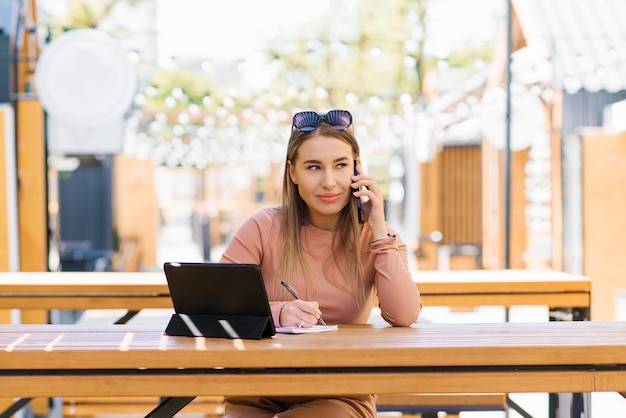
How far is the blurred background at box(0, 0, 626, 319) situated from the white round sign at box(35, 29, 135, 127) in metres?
0.01

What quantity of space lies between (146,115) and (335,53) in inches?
213

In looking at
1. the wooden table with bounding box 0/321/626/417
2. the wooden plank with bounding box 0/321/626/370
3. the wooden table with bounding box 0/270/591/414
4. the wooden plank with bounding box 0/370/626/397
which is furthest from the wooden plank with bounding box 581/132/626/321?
the wooden plank with bounding box 0/370/626/397

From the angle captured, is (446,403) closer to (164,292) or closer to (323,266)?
(323,266)

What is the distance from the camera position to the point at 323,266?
2809mm

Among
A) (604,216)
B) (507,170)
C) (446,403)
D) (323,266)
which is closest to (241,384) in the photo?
(323,266)

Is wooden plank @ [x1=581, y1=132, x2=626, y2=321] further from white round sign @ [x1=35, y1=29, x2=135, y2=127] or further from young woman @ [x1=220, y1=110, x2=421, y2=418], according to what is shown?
young woman @ [x1=220, y1=110, x2=421, y2=418]

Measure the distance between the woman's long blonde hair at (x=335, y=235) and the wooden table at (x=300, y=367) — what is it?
1.94ft

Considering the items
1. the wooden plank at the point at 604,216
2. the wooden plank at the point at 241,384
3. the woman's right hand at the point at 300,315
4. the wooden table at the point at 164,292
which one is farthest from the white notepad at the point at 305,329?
the wooden plank at the point at 604,216

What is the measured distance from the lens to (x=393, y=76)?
808 inches

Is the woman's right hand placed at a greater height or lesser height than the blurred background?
lesser

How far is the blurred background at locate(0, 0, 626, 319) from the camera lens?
6492 millimetres

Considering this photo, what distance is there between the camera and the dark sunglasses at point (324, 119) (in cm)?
276

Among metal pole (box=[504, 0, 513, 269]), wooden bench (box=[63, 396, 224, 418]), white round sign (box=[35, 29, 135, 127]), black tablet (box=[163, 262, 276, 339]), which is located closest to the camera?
black tablet (box=[163, 262, 276, 339])

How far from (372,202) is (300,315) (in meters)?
0.47
